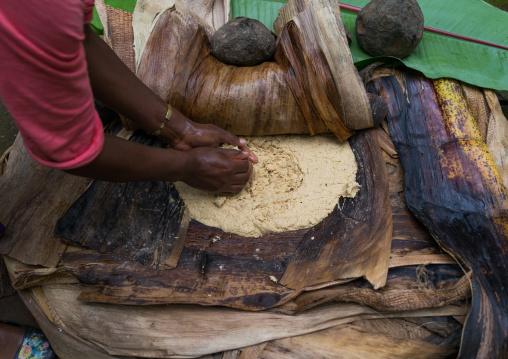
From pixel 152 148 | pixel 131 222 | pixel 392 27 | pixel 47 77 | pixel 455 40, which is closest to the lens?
pixel 47 77

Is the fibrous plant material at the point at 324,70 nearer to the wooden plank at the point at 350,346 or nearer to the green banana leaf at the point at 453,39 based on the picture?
the green banana leaf at the point at 453,39

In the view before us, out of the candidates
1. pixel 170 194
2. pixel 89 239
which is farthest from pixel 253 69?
pixel 89 239

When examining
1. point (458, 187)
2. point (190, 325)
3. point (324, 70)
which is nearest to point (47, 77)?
point (190, 325)

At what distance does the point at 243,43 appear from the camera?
138 cm

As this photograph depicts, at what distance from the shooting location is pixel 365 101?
131 centimetres

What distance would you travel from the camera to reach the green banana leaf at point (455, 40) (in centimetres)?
149

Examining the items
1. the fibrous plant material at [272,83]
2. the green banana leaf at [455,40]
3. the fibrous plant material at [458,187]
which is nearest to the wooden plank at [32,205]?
the fibrous plant material at [272,83]

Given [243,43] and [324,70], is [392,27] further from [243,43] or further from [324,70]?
[243,43]

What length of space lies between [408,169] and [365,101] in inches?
→ 10.5

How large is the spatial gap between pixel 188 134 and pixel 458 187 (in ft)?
2.84

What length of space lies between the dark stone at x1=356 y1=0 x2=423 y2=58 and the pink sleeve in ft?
3.65

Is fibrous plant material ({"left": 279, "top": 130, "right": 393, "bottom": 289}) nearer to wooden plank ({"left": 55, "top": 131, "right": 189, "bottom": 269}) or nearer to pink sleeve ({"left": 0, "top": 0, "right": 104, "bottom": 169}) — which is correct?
wooden plank ({"left": 55, "top": 131, "right": 189, "bottom": 269})

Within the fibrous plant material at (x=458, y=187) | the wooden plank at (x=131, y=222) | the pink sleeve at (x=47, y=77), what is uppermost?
the pink sleeve at (x=47, y=77)

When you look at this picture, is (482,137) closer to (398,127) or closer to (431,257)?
(398,127)
